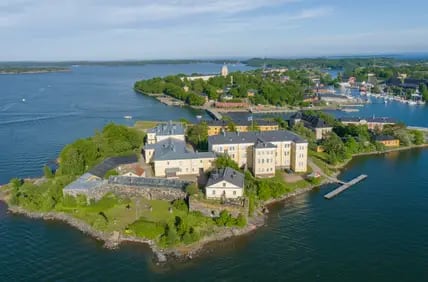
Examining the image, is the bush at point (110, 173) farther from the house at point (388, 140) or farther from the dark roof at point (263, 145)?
the house at point (388, 140)

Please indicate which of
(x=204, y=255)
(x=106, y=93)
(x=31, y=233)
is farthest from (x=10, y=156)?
(x=106, y=93)

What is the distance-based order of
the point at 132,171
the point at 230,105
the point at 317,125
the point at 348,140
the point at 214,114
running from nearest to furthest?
the point at 132,171
the point at 348,140
the point at 317,125
the point at 214,114
the point at 230,105

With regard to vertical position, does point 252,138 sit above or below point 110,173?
above

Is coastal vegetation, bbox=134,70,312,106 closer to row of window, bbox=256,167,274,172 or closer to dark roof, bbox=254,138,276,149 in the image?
dark roof, bbox=254,138,276,149

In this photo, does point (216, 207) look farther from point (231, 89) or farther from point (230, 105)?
point (231, 89)

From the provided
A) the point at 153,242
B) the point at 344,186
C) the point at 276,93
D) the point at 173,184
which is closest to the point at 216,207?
the point at 173,184

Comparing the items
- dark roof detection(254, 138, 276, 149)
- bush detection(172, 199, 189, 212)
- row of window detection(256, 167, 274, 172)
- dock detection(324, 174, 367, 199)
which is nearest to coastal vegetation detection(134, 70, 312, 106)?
dock detection(324, 174, 367, 199)

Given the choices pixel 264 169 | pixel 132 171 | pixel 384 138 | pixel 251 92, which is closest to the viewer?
pixel 132 171
